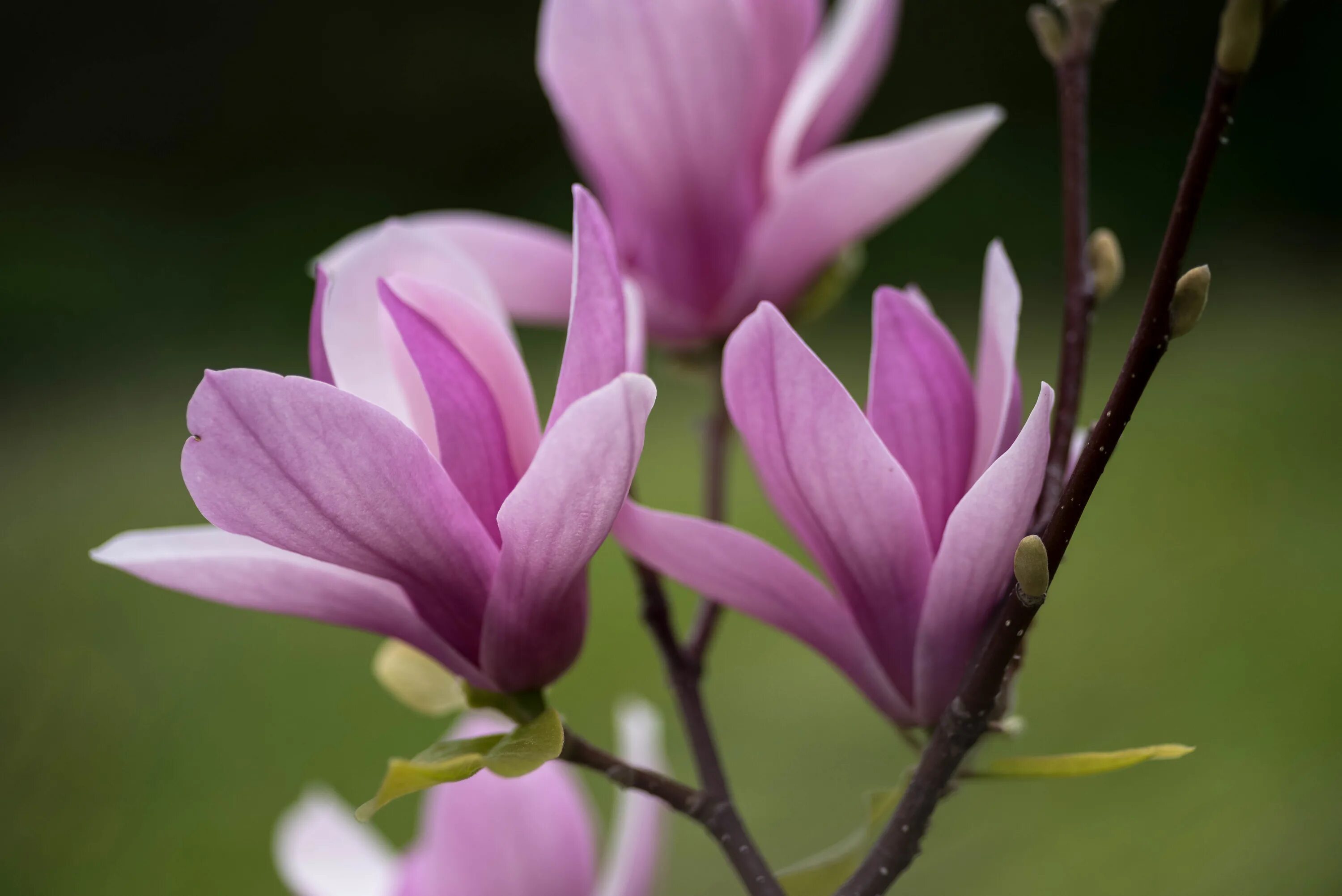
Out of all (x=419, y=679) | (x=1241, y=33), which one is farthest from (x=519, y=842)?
(x=1241, y=33)

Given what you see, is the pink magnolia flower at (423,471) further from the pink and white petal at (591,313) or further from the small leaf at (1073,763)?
the small leaf at (1073,763)

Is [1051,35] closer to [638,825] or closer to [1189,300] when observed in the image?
[1189,300]

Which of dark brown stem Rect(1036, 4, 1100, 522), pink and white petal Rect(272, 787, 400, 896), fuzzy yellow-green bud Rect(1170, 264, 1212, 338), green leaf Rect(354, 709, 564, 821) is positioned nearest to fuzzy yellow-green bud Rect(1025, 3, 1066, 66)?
dark brown stem Rect(1036, 4, 1100, 522)

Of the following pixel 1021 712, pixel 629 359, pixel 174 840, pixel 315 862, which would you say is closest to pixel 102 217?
pixel 174 840

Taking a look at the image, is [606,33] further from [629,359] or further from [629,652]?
[629,652]

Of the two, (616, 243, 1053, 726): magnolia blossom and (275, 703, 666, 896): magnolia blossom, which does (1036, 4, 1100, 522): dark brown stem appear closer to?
(616, 243, 1053, 726): magnolia blossom

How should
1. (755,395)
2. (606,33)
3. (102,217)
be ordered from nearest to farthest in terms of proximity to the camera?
(755,395)
(606,33)
(102,217)
